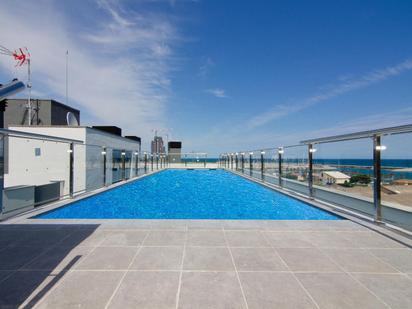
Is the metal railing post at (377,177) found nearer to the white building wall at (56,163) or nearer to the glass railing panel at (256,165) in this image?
the glass railing panel at (256,165)

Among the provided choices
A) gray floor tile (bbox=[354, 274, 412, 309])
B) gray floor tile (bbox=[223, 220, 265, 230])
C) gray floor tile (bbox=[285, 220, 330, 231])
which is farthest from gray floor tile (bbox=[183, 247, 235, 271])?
gray floor tile (bbox=[285, 220, 330, 231])

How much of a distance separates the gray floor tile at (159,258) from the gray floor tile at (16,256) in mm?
1143

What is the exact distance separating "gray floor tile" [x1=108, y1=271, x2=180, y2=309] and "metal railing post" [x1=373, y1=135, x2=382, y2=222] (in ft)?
11.1

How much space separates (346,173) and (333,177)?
14.2 inches

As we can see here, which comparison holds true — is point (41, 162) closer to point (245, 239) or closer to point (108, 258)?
point (108, 258)

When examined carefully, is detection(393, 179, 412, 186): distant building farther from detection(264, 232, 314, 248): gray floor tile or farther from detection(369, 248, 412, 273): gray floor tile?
detection(264, 232, 314, 248): gray floor tile

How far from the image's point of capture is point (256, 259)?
2.42 m

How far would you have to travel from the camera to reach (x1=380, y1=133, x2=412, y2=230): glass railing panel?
342 centimetres

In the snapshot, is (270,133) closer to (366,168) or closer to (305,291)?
(366,168)

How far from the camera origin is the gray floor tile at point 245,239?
284 centimetres

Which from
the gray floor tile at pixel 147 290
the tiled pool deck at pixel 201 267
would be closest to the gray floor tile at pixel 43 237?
the tiled pool deck at pixel 201 267

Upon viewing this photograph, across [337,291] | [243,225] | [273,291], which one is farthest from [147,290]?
[243,225]

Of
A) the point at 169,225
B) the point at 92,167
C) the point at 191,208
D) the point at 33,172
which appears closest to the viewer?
the point at 169,225

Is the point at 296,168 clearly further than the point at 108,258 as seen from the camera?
Yes
